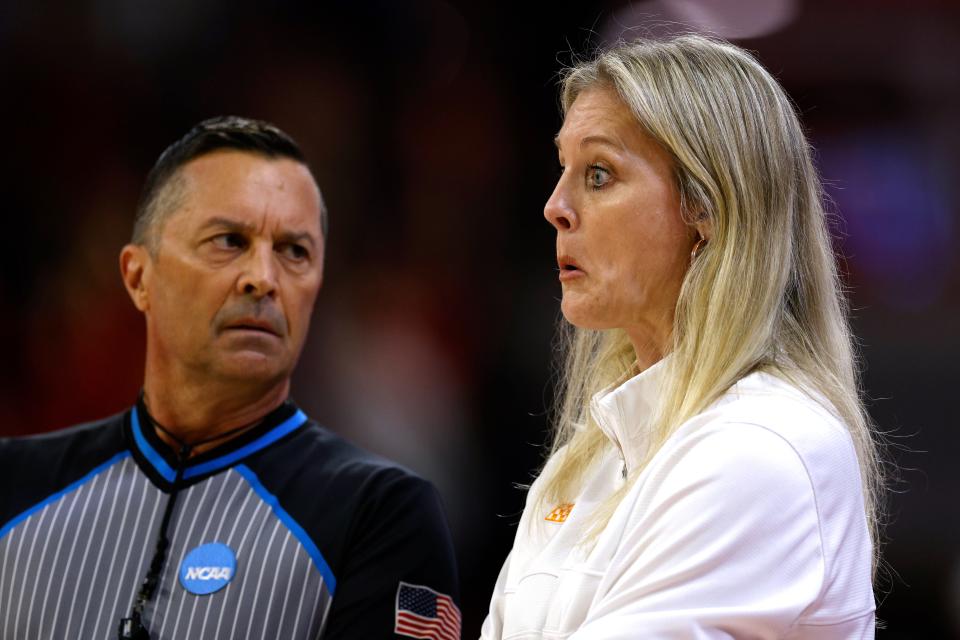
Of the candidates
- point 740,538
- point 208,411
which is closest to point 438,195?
point 208,411

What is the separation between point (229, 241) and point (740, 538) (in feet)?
4.66

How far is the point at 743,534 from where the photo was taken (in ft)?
4.71

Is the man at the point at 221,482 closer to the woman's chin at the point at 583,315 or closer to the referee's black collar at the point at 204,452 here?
the referee's black collar at the point at 204,452

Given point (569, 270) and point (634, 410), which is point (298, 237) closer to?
point (569, 270)

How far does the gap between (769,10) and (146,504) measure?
3490 millimetres

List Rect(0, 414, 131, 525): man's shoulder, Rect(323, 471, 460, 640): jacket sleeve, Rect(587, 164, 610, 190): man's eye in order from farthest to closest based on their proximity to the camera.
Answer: Rect(0, 414, 131, 525): man's shoulder → Rect(323, 471, 460, 640): jacket sleeve → Rect(587, 164, 610, 190): man's eye

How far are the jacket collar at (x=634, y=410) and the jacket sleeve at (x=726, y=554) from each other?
0.81 ft

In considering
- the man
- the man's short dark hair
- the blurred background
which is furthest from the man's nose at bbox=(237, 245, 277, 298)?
the blurred background

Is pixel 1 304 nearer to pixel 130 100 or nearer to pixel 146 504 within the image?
pixel 130 100

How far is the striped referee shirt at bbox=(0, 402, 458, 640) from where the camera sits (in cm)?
216

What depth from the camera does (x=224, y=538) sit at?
89.0 inches

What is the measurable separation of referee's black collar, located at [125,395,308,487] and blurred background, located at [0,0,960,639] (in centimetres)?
183

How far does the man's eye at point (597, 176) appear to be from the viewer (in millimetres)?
1816

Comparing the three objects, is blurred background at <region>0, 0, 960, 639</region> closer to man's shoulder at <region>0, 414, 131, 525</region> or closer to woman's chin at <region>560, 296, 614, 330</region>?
man's shoulder at <region>0, 414, 131, 525</region>
